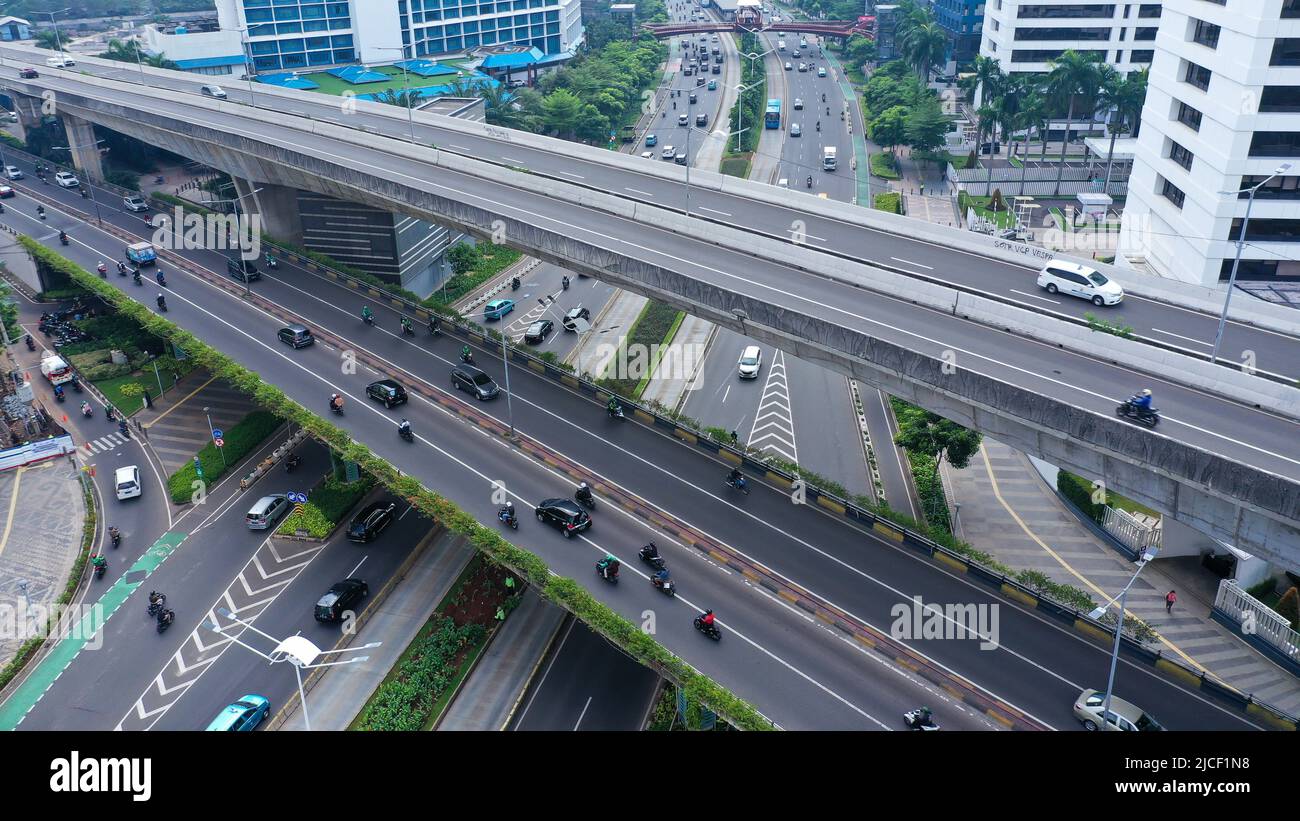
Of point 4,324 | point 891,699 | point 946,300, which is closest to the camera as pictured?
point 891,699

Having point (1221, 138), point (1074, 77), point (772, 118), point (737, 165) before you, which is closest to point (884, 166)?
point (737, 165)

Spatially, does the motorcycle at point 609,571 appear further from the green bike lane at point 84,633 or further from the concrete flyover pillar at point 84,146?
the concrete flyover pillar at point 84,146

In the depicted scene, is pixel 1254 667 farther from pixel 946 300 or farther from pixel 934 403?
pixel 946 300

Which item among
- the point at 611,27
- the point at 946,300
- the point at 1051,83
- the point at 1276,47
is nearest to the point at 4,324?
the point at 946,300

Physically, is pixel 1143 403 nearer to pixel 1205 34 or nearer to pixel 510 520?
pixel 510 520

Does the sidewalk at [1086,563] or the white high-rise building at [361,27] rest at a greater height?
the white high-rise building at [361,27]

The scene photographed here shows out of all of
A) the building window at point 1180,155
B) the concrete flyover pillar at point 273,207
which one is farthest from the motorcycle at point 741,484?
the concrete flyover pillar at point 273,207

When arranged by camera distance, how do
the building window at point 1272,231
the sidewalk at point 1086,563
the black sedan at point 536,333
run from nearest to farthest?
the sidewalk at point 1086,563 < the building window at point 1272,231 < the black sedan at point 536,333
